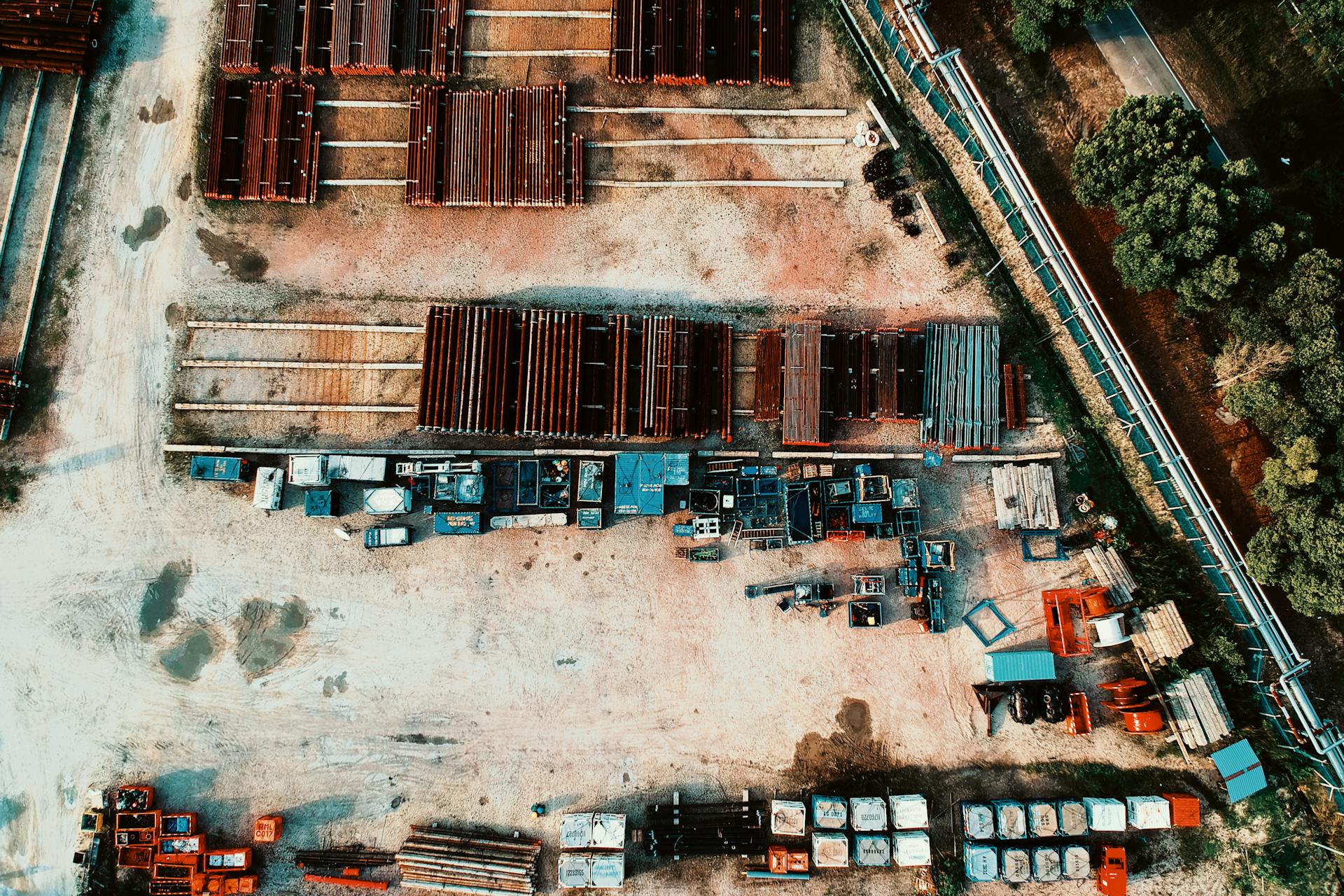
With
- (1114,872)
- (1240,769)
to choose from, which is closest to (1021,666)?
(1114,872)

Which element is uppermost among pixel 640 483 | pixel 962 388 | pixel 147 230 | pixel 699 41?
pixel 699 41

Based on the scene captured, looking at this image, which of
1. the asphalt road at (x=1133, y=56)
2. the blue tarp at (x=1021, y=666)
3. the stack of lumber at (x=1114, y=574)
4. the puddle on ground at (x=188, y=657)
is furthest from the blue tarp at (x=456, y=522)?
the asphalt road at (x=1133, y=56)

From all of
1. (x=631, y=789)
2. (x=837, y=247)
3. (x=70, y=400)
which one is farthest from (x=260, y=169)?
(x=631, y=789)

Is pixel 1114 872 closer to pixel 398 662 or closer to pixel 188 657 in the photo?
pixel 398 662

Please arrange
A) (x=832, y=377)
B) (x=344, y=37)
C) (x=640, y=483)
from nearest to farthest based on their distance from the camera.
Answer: (x=640, y=483), (x=832, y=377), (x=344, y=37)

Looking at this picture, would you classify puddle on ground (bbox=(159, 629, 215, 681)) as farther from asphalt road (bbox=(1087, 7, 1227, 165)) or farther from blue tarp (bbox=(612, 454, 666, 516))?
asphalt road (bbox=(1087, 7, 1227, 165))

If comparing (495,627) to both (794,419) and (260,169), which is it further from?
(260,169)
